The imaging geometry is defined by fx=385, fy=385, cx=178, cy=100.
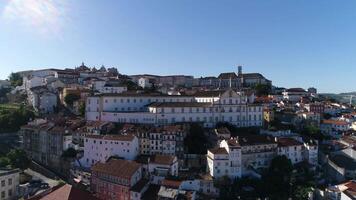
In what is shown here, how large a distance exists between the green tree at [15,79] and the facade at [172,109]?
39935 millimetres

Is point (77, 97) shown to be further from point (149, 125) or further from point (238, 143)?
point (238, 143)

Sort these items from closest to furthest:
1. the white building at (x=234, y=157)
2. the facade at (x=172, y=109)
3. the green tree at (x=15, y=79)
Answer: the white building at (x=234, y=157), the facade at (x=172, y=109), the green tree at (x=15, y=79)

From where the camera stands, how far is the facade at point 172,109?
151 ft

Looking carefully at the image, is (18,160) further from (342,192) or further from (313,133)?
(313,133)

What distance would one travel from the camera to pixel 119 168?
33844mm

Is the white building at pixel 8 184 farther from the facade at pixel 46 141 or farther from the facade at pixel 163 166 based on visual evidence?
the facade at pixel 163 166

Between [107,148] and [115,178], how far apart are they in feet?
19.4

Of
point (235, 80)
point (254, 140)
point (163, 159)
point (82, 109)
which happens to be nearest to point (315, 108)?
point (254, 140)

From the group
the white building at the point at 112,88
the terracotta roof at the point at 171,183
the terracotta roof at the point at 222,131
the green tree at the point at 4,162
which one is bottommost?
the terracotta roof at the point at 171,183

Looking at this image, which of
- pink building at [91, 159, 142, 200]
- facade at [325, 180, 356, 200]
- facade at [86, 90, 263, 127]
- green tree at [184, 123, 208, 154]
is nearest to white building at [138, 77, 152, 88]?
facade at [86, 90, 263, 127]

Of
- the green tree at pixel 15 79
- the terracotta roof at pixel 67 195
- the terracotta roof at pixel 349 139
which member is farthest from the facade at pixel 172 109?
the green tree at pixel 15 79

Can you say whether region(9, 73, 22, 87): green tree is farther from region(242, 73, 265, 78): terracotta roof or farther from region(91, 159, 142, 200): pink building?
region(91, 159, 142, 200): pink building

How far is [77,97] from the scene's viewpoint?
58688 mm

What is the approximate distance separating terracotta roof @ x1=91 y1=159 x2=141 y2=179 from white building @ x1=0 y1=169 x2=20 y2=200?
664 cm
